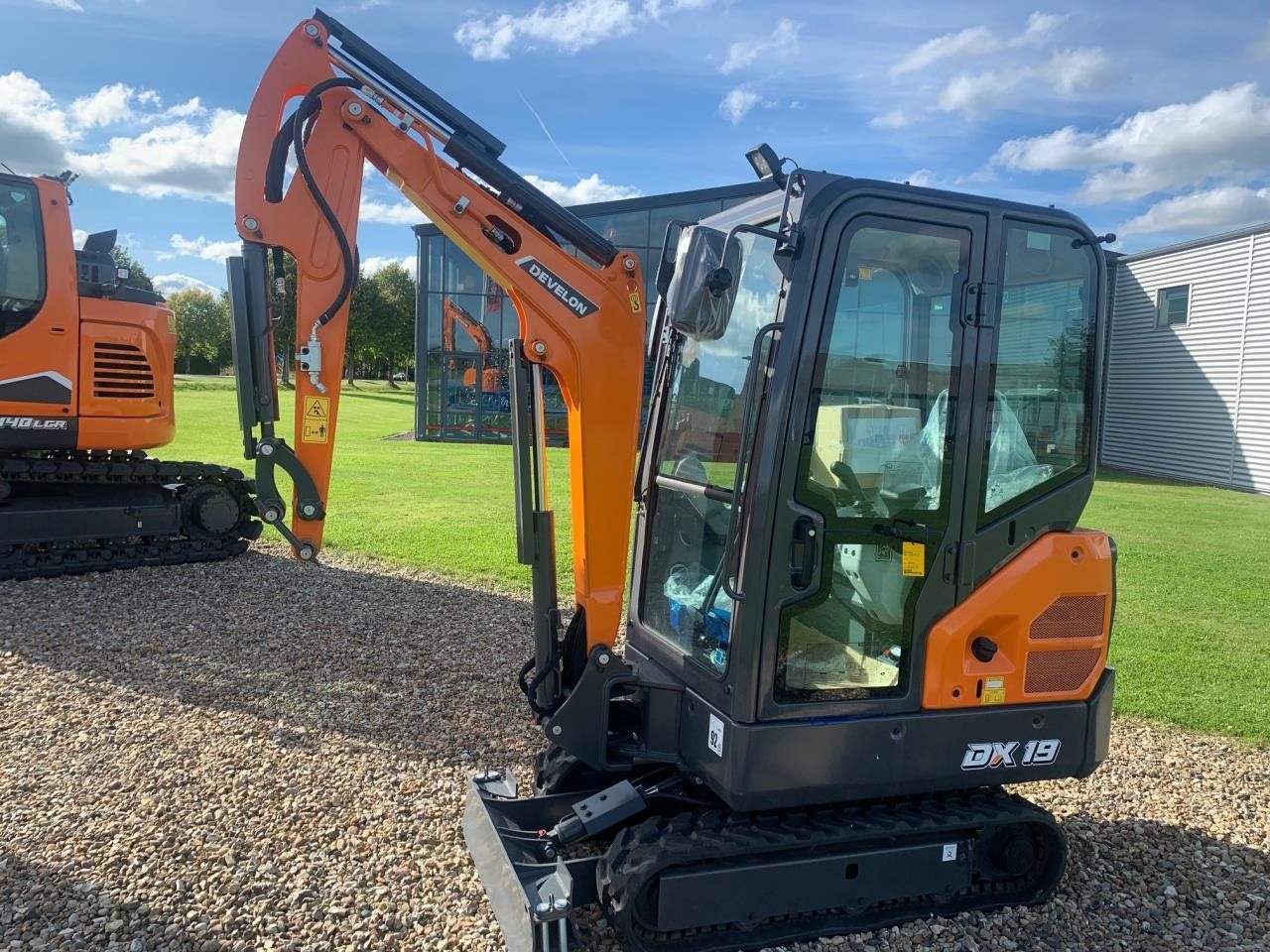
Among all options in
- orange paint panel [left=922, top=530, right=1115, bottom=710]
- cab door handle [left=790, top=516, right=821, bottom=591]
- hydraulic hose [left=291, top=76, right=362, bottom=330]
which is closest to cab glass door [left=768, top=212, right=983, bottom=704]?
cab door handle [left=790, top=516, right=821, bottom=591]

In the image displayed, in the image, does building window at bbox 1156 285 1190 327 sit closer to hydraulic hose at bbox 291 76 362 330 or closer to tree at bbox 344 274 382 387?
hydraulic hose at bbox 291 76 362 330

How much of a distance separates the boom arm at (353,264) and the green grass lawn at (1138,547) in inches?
140

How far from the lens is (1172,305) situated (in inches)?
971

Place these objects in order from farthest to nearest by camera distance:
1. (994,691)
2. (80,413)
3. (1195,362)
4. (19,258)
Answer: (1195,362), (80,413), (19,258), (994,691)

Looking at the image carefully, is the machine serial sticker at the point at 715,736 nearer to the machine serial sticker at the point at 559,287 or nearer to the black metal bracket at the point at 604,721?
the black metal bracket at the point at 604,721

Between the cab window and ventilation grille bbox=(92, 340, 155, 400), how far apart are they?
643mm

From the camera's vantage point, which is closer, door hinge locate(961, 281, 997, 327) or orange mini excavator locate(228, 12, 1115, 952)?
orange mini excavator locate(228, 12, 1115, 952)

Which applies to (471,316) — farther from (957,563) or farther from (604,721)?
(957,563)

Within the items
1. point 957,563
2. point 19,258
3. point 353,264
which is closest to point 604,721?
point 957,563

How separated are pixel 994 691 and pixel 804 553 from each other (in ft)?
3.52

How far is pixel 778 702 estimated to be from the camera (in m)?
3.56

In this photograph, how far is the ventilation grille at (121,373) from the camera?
8734 mm

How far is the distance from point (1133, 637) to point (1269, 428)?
1654cm

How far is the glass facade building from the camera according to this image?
24.7 m
